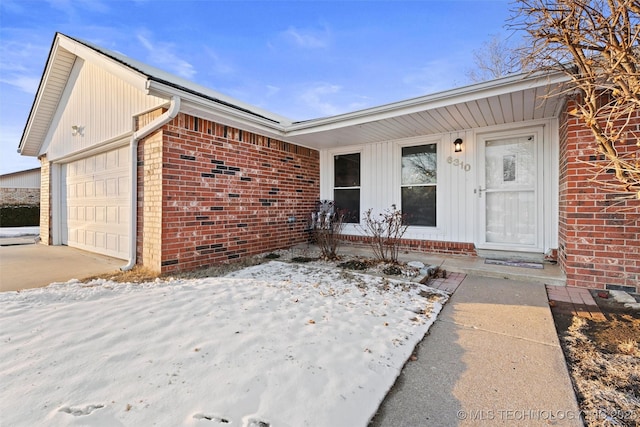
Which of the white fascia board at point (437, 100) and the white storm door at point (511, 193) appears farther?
the white storm door at point (511, 193)

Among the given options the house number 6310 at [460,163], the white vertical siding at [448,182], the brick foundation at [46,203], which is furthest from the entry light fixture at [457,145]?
the brick foundation at [46,203]

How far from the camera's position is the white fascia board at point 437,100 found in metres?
3.37

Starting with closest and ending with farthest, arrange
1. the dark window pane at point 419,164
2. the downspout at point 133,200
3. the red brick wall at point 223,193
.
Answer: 1. the red brick wall at point 223,193
2. the downspout at point 133,200
3. the dark window pane at point 419,164

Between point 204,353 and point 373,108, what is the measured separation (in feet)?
13.4

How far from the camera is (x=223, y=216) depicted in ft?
15.9

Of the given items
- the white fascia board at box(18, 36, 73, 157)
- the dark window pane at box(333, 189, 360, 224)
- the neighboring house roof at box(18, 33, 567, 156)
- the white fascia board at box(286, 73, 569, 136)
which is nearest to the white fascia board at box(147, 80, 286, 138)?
the neighboring house roof at box(18, 33, 567, 156)

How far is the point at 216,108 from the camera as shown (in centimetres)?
435

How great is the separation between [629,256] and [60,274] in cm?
752

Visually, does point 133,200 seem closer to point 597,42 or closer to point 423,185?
point 423,185

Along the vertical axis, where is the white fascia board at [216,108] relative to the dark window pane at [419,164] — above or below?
above

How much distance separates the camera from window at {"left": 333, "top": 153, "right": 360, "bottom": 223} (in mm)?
6504

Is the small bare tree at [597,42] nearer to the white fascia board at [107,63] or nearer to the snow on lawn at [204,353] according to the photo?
the snow on lawn at [204,353]

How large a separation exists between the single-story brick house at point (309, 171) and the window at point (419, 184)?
26 millimetres

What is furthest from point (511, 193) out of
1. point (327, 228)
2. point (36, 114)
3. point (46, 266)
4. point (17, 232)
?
point (17, 232)
